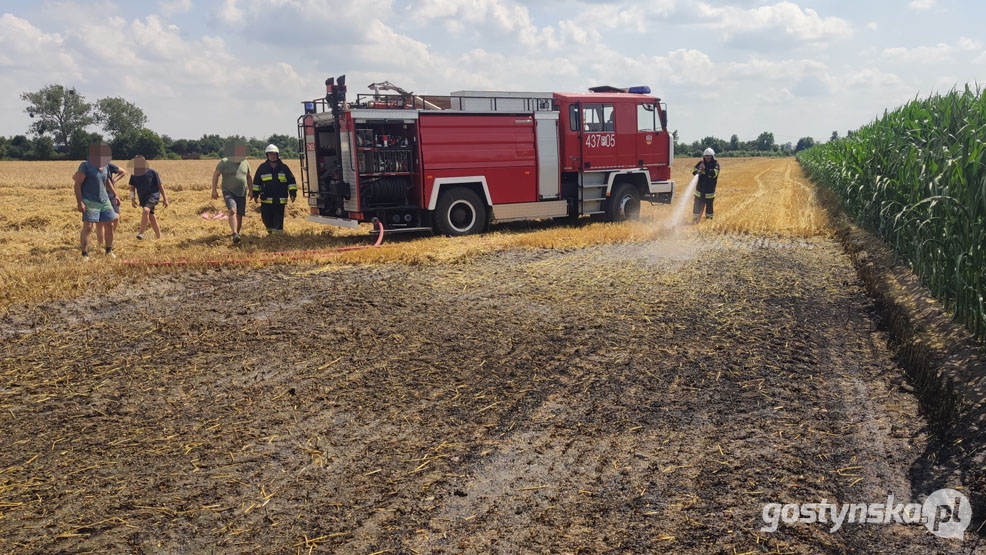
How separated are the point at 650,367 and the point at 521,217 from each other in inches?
375

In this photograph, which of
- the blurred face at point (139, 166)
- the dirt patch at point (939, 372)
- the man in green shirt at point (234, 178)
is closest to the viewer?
the dirt patch at point (939, 372)

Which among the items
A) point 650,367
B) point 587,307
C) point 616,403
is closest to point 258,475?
point 616,403

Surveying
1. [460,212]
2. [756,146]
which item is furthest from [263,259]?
→ [756,146]

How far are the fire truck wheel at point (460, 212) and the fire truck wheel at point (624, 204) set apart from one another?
10.1 ft

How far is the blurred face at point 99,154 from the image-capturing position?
10.2 metres

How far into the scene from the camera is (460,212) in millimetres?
14422

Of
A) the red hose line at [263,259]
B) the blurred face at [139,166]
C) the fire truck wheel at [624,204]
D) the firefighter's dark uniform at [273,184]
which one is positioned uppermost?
the blurred face at [139,166]

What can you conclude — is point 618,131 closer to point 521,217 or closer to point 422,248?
point 521,217

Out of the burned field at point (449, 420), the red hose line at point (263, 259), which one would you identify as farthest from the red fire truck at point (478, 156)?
the burned field at point (449, 420)

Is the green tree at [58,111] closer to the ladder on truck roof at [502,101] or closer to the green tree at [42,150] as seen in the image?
the green tree at [42,150]

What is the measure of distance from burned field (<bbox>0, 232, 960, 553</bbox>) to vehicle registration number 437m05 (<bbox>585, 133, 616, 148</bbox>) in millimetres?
7634

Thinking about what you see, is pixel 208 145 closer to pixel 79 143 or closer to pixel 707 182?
pixel 79 143

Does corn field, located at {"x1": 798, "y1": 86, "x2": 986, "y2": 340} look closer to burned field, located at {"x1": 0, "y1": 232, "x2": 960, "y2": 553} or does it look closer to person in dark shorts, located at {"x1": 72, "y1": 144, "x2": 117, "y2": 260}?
burned field, located at {"x1": 0, "y1": 232, "x2": 960, "y2": 553}

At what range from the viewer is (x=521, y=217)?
593 inches
